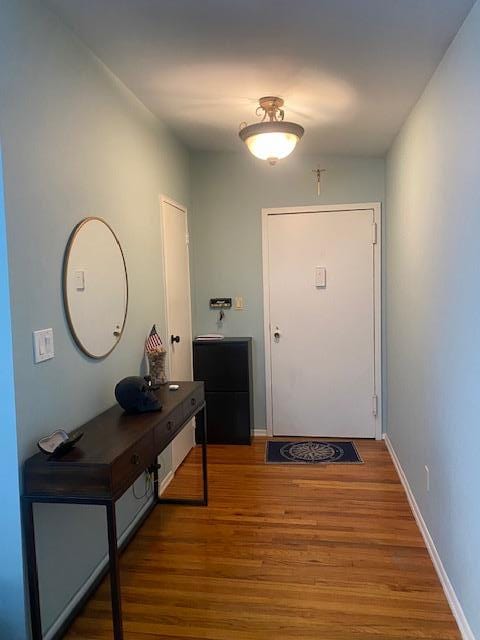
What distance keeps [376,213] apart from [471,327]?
248 centimetres

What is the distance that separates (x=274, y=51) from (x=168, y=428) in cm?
182

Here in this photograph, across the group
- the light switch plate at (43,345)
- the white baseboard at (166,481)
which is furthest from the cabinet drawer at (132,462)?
the white baseboard at (166,481)

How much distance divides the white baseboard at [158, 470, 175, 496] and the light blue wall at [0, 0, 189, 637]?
0.45 meters

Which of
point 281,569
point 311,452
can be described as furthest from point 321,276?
point 281,569

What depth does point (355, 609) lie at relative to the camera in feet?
6.96

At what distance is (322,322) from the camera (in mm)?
4246

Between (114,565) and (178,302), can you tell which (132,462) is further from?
(178,302)

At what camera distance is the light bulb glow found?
9.36 feet

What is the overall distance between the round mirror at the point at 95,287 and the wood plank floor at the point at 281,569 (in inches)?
44.5

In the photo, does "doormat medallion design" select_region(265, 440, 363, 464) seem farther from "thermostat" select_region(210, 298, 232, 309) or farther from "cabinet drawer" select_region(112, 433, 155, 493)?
"cabinet drawer" select_region(112, 433, 155, 493)

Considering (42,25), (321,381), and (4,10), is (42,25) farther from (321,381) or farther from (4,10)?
(321,381)

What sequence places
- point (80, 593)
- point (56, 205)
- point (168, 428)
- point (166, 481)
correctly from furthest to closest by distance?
point (166, 481), point (168, 428), point (80, 593), point (56, 205)

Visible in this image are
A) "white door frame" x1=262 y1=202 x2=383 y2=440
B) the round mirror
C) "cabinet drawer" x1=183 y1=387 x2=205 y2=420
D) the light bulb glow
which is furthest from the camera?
"white door frame" x1=262 y1=202 x2=383 y2=440

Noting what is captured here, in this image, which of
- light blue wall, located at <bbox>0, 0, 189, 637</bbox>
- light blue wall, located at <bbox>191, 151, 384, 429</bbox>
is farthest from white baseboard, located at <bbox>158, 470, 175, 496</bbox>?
light blue wall, located at <bbox>191, 151, 384, 429</bbox>
